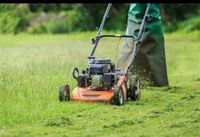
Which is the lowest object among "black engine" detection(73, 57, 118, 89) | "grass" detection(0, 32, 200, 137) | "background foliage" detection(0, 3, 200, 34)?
"grass" detection(0, 32, 200, 137)

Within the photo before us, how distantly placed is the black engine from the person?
2183 millimetres

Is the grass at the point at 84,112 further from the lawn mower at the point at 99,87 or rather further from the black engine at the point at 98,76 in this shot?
the black engine at the point at 98,76

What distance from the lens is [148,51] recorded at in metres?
12.0

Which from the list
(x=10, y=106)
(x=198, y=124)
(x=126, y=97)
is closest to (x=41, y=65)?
(x=126, y=97)

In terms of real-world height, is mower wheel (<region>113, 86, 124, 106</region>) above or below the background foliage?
below

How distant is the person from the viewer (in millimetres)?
11844

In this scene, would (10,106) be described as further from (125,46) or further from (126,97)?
(125,46)

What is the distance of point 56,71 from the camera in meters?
13.1

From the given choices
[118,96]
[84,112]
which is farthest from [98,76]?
[84,112]

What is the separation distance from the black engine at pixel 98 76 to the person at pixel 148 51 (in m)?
2.18

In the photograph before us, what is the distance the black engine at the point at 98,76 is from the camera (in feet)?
30.5

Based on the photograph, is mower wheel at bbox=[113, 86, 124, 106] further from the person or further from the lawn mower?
the person

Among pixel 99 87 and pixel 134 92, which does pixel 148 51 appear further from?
pixel 99 87

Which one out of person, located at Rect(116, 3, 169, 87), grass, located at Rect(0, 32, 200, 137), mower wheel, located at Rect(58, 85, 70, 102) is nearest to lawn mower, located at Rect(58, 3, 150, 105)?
mower wheel, located at Rect(58, 85, 70, 102)
